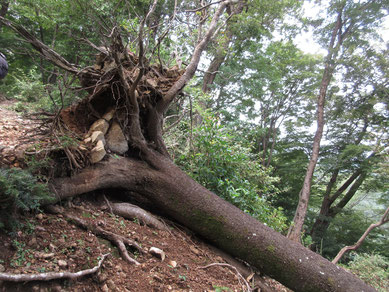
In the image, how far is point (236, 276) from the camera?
2.66 meters

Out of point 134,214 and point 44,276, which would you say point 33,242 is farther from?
point 134,214

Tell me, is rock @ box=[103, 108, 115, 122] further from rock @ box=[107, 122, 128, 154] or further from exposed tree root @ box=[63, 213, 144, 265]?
exposed tree root @ box=[63, 213, 144, 265]

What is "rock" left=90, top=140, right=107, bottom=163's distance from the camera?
2.60 meters

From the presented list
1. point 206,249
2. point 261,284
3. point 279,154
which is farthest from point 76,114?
point 279,154

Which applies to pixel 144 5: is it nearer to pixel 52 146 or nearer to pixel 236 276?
pixel 52 146

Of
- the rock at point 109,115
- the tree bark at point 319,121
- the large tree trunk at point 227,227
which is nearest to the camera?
the large tree trunk at point 227,227

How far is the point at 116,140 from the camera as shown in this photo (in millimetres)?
3035

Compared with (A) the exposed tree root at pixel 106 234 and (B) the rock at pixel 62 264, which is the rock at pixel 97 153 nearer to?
(A) the exposed tree root at pixel 106 234

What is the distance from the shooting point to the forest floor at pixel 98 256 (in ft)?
5.14

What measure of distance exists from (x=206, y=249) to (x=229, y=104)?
477 inches

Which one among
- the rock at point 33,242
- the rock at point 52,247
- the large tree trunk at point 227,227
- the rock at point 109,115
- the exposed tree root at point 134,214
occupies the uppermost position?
the rock at point 109,115

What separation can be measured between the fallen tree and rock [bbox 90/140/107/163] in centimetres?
1

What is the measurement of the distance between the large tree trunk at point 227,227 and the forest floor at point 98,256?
0.26m

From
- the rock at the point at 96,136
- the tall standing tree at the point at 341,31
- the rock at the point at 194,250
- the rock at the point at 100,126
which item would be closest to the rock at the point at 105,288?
the rock at the point at 194,250
